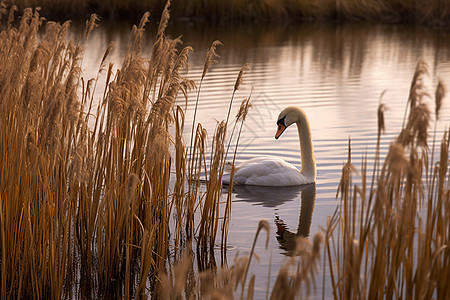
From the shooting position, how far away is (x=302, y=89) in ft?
42.9

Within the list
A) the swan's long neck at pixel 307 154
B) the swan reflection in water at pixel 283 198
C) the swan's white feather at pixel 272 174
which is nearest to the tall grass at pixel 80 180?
the swan reflection in water at pixel 283 198

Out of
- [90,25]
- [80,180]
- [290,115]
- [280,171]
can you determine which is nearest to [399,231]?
[80,180]

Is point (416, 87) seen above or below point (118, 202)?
above

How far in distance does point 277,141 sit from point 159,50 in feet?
15.9

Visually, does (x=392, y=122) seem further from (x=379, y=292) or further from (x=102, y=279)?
(x=379, y=292)

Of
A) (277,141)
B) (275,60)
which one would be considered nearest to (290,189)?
(277,141)

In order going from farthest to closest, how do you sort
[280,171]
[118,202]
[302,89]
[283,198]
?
[302,89] < [280,171] < [283,198] < [118,202]

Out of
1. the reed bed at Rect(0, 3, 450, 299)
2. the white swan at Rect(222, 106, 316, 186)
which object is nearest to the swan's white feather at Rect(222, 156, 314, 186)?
the white swan at Rect(222, 106, 316, 186)

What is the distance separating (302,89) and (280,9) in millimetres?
13736

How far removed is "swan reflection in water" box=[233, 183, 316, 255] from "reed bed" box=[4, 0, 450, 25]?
19.2 metres

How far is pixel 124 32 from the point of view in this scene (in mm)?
22984

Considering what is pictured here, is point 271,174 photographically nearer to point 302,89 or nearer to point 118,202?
point 118,202

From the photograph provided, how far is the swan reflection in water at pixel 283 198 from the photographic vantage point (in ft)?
18.9

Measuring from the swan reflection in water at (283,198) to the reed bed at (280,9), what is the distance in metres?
19.2
